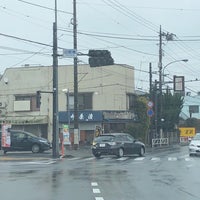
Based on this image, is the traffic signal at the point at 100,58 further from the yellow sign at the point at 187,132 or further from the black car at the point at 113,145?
the yellow sign at the point at 187,132

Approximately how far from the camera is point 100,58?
30.2 m

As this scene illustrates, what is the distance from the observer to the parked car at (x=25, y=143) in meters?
36.0

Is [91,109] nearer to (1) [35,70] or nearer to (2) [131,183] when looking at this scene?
(1) [35,70]

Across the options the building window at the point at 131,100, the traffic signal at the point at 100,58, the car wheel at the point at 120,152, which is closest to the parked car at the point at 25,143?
the car wheel at the point at 120,152

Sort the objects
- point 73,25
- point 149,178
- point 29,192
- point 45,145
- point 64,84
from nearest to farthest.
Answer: point 29,192 < point 149,178 < point 45,145 < point 73,25 < point 64,84

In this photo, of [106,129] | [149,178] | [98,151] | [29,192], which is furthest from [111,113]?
[29,192]

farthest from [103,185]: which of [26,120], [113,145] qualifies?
[26,120]

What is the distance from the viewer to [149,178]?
17.5 m

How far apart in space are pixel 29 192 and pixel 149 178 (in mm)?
5013

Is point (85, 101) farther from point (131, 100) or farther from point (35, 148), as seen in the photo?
point (35, 148)

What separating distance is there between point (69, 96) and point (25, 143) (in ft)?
64.9

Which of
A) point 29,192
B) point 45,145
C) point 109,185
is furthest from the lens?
point 45,145

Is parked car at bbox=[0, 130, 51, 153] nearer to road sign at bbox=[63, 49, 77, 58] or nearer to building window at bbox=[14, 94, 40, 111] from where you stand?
road sign at bbox=[63, 49, 77, 58]

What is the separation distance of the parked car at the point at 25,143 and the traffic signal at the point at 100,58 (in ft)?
27.0
